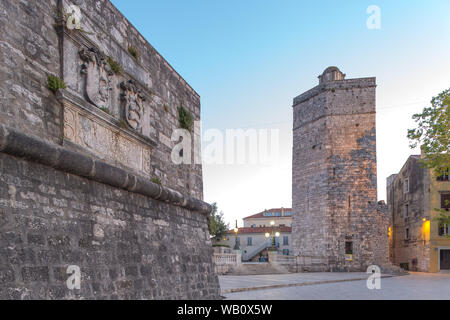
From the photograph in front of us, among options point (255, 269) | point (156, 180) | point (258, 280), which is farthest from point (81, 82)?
point (255, 269)

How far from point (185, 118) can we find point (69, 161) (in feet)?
15.5

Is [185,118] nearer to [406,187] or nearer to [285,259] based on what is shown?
[285,259]

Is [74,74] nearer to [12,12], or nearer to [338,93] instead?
[12,12]

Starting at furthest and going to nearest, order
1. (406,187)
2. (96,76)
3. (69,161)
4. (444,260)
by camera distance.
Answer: (406,187) < (444,260) < (96,76) < (69,161)

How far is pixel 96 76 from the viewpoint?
5.59m

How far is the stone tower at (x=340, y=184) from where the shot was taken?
2486 cm

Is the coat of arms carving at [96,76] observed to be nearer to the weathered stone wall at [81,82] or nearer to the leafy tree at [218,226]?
the weathered stone wall at [81,82]

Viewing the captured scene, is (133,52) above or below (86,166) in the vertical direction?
above

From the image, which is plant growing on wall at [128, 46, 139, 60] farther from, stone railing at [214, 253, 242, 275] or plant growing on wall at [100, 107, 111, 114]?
stone railing at [214, 253, 242, 275]

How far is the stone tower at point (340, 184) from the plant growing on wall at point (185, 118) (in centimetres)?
1700

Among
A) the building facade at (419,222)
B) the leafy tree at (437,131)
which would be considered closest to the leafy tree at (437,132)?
the leafy tree at (437,131)

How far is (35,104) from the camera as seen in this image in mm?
4523

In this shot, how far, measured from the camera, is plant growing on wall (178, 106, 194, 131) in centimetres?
903
